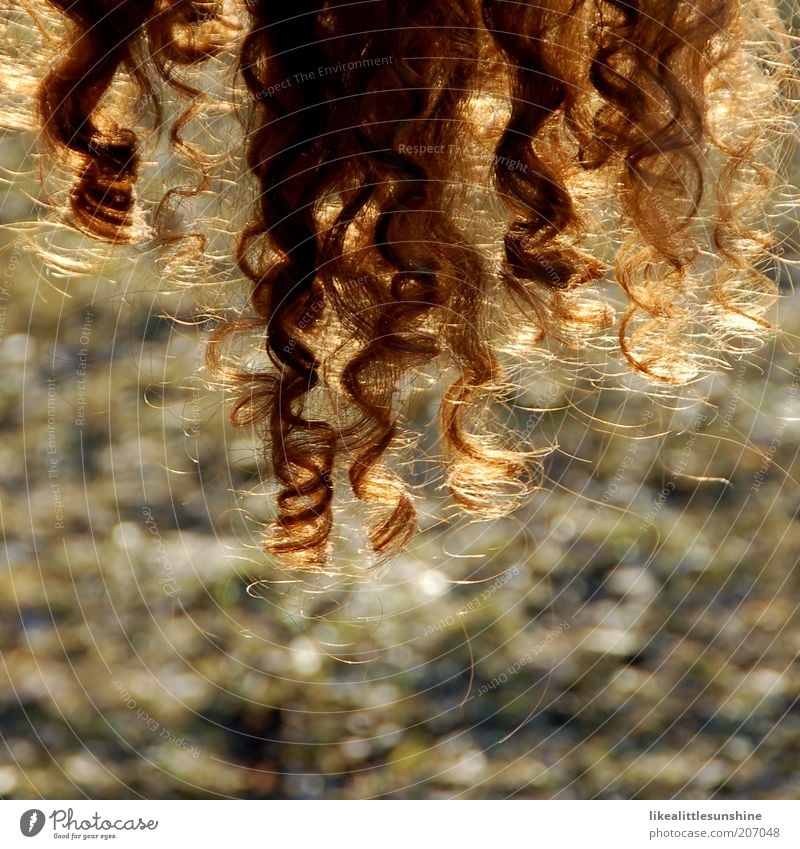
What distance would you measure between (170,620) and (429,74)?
0.74 meters

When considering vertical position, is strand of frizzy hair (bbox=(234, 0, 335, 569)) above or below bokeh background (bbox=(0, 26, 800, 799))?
above

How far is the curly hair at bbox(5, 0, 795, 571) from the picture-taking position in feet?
2.04

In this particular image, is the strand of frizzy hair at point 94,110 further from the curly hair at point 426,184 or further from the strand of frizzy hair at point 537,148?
the strand of frizzy hair at point 537,148

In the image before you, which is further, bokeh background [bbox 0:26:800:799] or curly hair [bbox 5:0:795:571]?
bokeh background [bbox 0:26:800:799]

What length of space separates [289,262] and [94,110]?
182 millimetres

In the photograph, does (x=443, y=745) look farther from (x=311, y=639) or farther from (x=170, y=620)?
(x=170, y=620)

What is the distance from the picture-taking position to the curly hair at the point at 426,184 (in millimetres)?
621

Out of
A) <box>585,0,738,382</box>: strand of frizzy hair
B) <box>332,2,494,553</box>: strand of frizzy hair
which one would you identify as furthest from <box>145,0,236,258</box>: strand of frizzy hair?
<box>585,0,738,382</box>: strand of frizzy hair

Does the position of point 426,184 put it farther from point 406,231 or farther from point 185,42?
point 185,42

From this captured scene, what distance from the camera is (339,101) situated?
62 cm

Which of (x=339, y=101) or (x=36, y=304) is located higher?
(x=339, y=101)

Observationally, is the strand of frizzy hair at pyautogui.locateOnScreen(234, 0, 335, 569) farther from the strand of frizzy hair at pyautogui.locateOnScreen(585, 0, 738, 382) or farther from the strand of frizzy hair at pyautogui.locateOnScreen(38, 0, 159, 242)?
the strand of frizzy hair at pyautogui.locateOnScreen(585, 0, 738, 382)

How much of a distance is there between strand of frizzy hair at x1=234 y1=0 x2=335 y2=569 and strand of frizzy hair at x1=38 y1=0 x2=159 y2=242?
0.09 m
